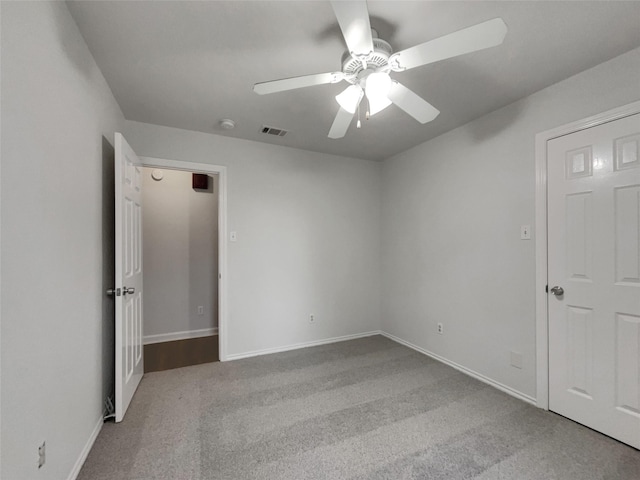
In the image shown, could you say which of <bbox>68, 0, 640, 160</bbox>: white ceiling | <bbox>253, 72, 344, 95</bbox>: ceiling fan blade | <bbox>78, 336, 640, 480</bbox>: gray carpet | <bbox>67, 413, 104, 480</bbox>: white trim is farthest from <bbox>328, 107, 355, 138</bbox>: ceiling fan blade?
<bbox>67, 413, 104, 480</bbox>: white trim

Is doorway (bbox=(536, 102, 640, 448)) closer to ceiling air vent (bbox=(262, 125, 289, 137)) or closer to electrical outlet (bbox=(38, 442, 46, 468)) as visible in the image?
ceiling air vent (bbox=(262, 125, 289, 137))

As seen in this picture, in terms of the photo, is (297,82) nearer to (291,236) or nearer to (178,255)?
(291,236)

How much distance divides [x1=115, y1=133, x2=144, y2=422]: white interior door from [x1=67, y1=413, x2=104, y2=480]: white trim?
101mm

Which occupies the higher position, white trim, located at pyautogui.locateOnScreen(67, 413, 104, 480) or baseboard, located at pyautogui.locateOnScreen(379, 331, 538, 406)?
white trim, located at pyautogui.locateOnScreen(67, 413, 104, 480)

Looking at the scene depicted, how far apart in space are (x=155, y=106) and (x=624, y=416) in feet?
13.3

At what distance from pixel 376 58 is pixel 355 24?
28 cm

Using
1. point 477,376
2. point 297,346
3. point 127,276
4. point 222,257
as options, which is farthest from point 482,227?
point 127,276

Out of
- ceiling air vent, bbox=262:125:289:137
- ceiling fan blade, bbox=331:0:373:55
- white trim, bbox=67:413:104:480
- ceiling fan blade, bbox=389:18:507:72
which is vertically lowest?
white trim, bbox=67:413:104:480

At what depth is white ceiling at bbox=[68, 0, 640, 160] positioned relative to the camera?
4.72 ft

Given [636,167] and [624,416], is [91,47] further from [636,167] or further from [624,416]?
[624,416]

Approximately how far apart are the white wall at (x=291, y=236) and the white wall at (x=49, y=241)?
1304 millimetres

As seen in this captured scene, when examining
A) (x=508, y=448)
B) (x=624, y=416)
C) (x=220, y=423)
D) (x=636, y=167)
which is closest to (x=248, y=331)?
(x=220, y=423)

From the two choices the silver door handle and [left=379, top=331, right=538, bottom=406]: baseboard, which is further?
[left=379, top=331, right=538, bottom=406]: baseboard

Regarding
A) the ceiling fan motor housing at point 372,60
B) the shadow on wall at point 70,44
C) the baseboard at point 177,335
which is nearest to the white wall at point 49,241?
the shadow on wall at point 70,44
